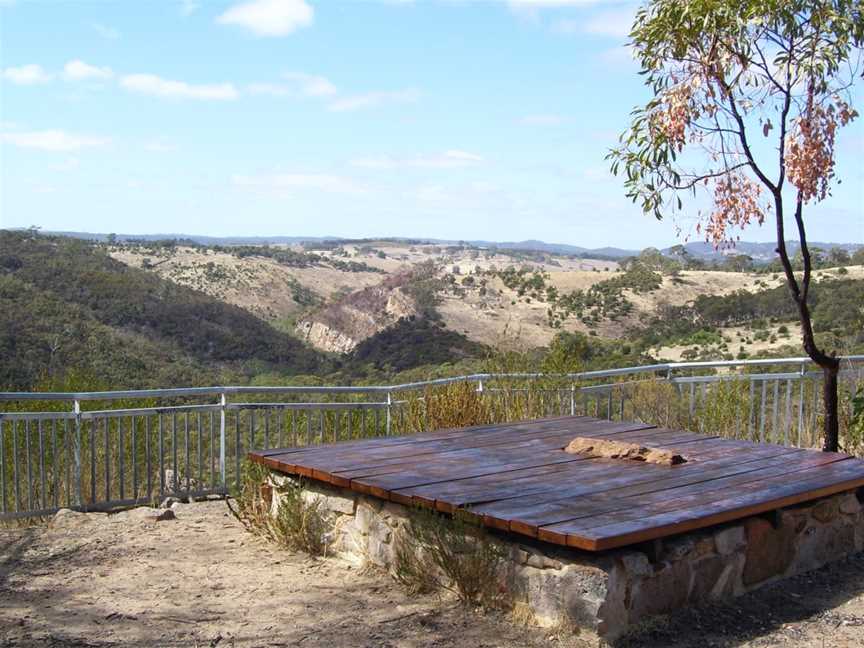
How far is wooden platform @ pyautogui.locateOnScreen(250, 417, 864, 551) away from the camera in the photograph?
14.6 ft

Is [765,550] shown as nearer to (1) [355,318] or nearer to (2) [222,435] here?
(2) [222,435]

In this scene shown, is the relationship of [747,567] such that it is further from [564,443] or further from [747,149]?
[747,149]

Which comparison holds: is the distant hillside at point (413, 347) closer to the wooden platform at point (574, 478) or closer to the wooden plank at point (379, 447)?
the wooden plank at point (379, 447)

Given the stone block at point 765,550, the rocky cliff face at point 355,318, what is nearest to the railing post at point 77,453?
the stone block at point 765,550

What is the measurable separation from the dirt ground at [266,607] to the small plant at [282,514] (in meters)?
0.10

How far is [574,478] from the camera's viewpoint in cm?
547

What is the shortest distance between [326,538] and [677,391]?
14.8 ft

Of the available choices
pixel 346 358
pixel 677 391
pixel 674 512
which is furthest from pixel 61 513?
pixel 346 358

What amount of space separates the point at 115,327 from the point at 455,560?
2990 centimetres

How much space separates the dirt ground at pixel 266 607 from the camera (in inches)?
170

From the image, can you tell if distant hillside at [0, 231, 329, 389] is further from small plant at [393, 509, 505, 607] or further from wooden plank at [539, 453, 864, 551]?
wooden plank at [539, 453, 864, 551]

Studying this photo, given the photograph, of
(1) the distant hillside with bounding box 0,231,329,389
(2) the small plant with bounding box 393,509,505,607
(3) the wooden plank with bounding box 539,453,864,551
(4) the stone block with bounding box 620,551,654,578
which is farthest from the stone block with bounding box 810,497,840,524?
(1) the distant hillside with bounding box 0,231,329,389

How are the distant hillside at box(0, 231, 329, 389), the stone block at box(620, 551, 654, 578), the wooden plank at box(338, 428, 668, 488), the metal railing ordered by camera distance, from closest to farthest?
the stone block at box(620, 551, 654, 578)
the wooden plank at box(338, 428, 668, 488)
the metal railing
the distant hillside at box(0, 231, 329, 389)

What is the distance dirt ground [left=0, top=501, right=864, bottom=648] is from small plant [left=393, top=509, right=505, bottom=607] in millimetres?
86
